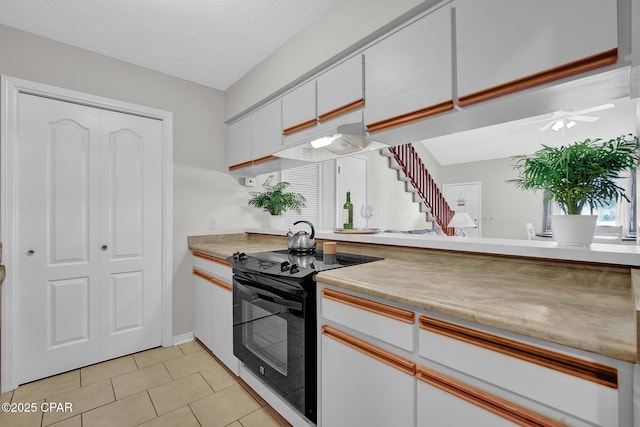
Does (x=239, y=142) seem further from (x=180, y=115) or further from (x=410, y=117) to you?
(x=410, y=117)

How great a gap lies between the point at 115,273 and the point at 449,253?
262 cm

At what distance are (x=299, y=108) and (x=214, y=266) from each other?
144cm

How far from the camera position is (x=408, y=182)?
5719 millimetres

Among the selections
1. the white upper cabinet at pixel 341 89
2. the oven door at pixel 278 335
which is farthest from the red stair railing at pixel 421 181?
the oven door at pixel 278 335

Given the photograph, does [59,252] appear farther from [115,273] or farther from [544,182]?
[544,182]

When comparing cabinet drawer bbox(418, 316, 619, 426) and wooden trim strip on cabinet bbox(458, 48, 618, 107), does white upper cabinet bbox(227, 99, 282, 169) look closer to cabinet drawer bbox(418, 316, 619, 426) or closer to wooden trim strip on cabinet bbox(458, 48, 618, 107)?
wooden trim strip on cabinet bbox(458, 48, 618, 107)

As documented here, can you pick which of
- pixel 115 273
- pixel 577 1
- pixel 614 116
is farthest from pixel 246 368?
pixel 614 116

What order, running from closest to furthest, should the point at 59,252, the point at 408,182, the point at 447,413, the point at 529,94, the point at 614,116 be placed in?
the point at 447,413
the point at 529,94
the point at 59,252
the point at 614,116
the point at 408,182

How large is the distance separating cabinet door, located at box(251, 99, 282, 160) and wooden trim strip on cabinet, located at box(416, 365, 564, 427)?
1.86 meters

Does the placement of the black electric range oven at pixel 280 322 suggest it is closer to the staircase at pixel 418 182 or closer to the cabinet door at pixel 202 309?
the cabinet door at pixel 202 309

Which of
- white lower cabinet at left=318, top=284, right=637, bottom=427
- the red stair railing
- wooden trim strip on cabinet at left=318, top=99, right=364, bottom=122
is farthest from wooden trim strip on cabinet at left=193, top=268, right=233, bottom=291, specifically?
the red stair railing

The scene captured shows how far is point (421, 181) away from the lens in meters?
5.97

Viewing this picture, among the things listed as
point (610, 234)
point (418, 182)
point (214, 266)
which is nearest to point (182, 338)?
point (214, 266)

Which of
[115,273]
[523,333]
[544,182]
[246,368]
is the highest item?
[544,182]
